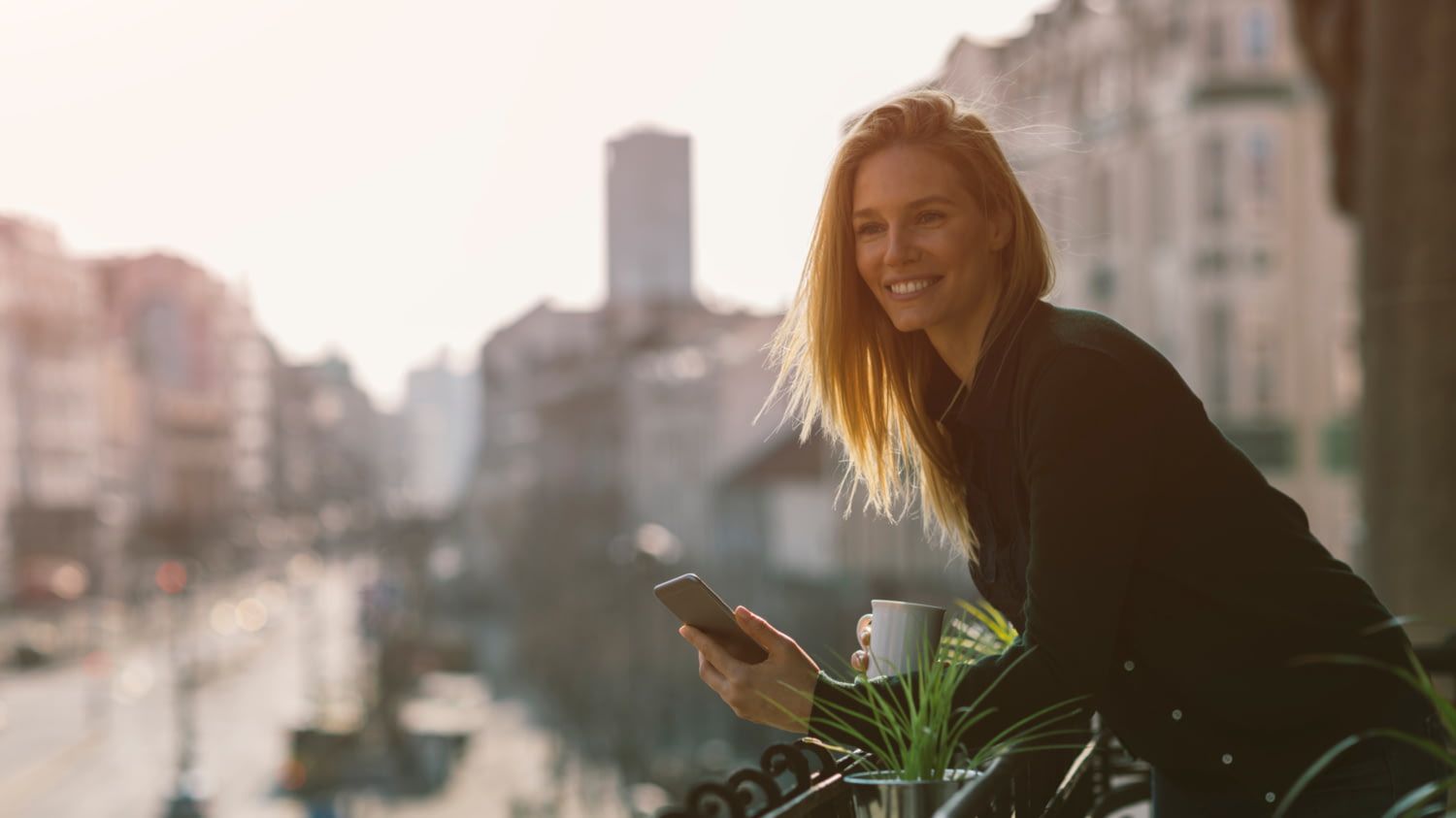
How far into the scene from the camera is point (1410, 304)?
5320 millimetres

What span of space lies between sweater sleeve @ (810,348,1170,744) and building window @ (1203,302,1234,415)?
25634 mm

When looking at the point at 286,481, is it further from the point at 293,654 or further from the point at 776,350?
the point at 776,350

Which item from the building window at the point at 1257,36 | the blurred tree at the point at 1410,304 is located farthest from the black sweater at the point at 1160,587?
the building window at the point at 1257,36

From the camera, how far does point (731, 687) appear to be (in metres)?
2.18

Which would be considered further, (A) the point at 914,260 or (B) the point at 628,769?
(B) the point at 628,769

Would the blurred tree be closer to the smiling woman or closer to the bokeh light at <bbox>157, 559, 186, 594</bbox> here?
the smiling woman

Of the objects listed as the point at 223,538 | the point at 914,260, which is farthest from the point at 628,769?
the point at 223,538

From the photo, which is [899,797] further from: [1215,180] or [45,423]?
[45,423]

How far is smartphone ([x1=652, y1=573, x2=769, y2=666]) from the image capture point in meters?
2.12

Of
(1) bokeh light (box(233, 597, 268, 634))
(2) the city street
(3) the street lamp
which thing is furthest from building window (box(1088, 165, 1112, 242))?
(1) bokeh light (box(233, 597, 268, 634))

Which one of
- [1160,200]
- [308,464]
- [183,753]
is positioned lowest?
[183,753]

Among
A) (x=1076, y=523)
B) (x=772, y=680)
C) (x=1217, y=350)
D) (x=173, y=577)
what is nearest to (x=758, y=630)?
(x=772, y=680)

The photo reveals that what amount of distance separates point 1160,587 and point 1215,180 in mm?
26557

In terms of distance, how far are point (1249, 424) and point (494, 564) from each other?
255 ft
